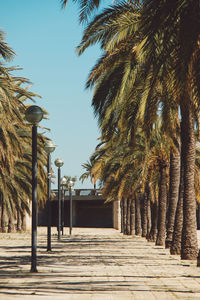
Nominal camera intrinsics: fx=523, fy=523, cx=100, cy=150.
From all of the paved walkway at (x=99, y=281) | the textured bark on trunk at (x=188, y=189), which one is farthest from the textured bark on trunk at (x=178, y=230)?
the paved walkway at (x=99, y=281)

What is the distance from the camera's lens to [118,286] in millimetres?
9516

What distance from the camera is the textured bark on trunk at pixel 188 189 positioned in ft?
53.5

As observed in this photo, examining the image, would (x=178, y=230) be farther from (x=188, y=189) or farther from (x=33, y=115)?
(x=33, y=115)

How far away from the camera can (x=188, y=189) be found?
16500 mm

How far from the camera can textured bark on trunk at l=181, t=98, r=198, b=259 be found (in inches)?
642

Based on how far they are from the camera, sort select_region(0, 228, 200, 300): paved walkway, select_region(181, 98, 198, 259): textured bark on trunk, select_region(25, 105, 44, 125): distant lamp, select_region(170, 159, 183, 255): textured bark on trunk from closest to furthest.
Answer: select_region(0, 228, 200, 300): paved walkway < select_region(25, 105, 44, 125): distant lamp < select_region(181, 98, 198, 259): textured bark on trunk < select_region(170, 159, 183, 255): textured bark on trunk

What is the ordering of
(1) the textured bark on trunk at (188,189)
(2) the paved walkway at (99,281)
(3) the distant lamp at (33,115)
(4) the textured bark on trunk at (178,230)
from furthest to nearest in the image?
(4) the textured bark on trunk at (178,230)
(1) the textured bark on trunk at (188,189)
(3) the distant lamp at (33,115)
(2) the paved walkway at (99,281)

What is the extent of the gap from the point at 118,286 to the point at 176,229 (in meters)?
9.60

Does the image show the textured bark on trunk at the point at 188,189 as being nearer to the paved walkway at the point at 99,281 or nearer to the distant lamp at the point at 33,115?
the paved walkway at the point at 99,281

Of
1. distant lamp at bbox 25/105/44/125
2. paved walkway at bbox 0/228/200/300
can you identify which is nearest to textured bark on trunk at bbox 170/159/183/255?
paved walkway at bbox 0/228/200/300

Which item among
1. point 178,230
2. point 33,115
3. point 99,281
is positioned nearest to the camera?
point 99,281

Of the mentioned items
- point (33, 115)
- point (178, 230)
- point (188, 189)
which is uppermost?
point (33, 115)

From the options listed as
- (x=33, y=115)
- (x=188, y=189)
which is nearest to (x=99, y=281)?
(x=33, y=115)

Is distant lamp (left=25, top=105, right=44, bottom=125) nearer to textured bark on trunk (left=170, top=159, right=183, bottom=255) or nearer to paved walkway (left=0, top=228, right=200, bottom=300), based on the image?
paved walkway (left=0, top=228, right=200, bottom=300)
